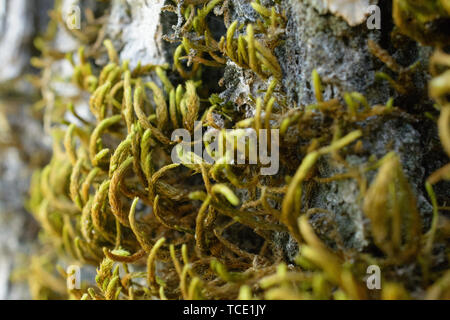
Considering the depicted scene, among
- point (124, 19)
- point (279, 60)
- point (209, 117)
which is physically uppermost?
point (124, 19)

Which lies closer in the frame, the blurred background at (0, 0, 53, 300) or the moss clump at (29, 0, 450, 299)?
the moss clump at (29, 0, 450, 299)

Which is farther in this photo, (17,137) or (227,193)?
(17,137)

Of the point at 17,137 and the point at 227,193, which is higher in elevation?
the point at 17,137

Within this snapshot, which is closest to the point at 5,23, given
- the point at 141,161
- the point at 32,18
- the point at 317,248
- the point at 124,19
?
the point at 32,18

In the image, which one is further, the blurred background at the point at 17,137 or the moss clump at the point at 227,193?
the blurred background at the point at 17,137
